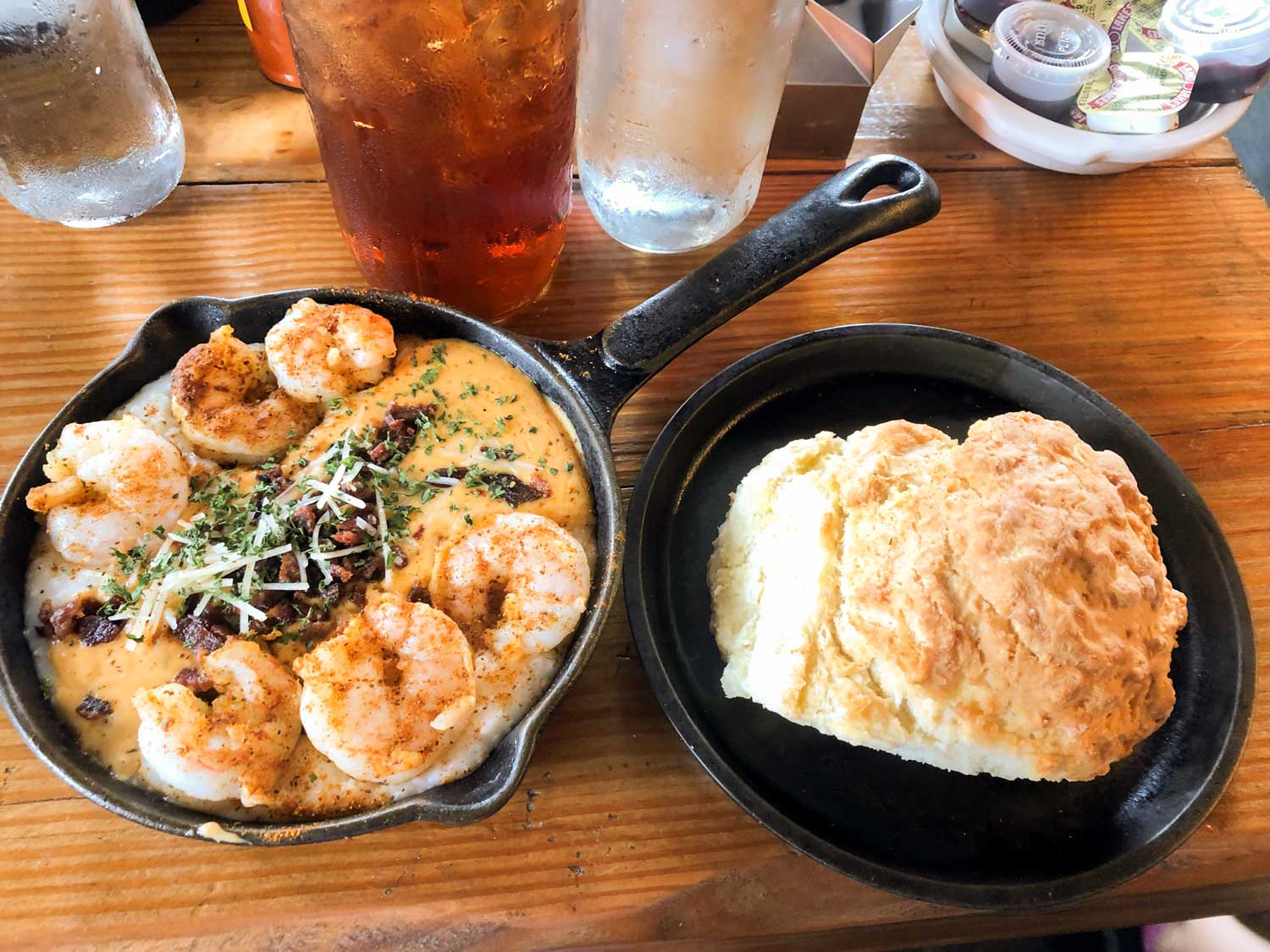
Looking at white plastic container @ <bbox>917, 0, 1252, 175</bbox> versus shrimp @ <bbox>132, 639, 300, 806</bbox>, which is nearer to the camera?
shrimp @ <bbox>132, 639, 300, 806</bbox>

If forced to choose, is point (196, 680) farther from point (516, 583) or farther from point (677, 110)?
point (677, 110)

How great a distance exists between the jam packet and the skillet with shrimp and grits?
1.12 metres

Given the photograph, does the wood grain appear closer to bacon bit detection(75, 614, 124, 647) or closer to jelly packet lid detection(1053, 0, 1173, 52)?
jelly packet lid detection(1053, 0, 1173, 52)

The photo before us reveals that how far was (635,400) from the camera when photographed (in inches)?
47.7

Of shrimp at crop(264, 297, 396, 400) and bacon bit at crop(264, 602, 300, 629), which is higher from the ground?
shrimp at crop(264, 297, 396, 400)

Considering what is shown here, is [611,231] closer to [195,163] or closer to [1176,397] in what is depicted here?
[195,163]

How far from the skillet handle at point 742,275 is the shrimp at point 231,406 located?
1.00 ft

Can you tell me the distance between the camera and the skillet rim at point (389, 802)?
715 millimetres

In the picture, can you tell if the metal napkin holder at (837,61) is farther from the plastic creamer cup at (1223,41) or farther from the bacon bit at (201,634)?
the bacon bit at (201,634)

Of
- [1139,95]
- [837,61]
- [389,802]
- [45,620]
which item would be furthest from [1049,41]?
[45,620]

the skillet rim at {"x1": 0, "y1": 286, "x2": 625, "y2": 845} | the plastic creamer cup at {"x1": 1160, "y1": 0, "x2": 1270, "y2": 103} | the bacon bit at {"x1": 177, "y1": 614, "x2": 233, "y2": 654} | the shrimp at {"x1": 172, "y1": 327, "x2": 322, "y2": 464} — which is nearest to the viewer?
the skillet rim at {"x1": 0, "y1": 286, "x2": 625, "y2": 845}

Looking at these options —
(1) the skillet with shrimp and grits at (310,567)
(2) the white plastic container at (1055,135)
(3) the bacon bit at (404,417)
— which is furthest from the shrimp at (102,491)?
(2) the white plastic container at (1055,135)

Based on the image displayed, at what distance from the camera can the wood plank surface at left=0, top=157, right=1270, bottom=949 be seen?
85 cm

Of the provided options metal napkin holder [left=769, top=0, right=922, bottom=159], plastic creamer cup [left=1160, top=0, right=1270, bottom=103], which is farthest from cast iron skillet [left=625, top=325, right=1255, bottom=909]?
plastic creamer cup [left=1160, top=0, right=1270, bottom=103]
